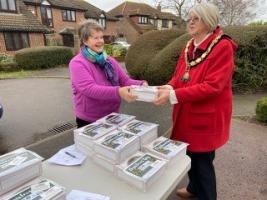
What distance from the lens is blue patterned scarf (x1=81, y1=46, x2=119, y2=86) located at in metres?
2.28

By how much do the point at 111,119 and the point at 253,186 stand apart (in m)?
2.14

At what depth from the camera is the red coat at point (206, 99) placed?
6.33 ft

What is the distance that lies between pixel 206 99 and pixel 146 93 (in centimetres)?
49

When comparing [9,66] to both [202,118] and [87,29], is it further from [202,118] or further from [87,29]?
[202,118]

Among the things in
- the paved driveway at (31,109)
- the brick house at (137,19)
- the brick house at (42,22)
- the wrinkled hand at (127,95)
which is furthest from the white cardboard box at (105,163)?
the brick house at (137,19)

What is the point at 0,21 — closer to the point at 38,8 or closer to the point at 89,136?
the point at 38,8

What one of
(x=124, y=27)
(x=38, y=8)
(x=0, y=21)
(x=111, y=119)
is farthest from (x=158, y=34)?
(x=124, y=27)

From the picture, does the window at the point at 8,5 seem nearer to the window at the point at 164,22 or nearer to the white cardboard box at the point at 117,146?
the white cardboard box at the point at 117,146

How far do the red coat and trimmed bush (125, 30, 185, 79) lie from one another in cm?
650

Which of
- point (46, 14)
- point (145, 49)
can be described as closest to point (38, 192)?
point (145, 49)

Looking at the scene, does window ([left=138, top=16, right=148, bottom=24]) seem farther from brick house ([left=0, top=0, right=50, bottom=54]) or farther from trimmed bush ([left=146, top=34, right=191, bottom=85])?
trimmed bush ([left=146, top=34, right=191, bottom=85])

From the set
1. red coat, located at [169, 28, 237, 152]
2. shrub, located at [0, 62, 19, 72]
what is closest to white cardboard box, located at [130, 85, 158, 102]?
red coat, located at [169, 28, 237, 152]

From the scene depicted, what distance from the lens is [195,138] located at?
2.20 meters

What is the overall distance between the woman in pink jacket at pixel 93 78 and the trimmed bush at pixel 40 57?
14.7 m
